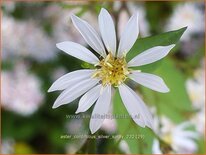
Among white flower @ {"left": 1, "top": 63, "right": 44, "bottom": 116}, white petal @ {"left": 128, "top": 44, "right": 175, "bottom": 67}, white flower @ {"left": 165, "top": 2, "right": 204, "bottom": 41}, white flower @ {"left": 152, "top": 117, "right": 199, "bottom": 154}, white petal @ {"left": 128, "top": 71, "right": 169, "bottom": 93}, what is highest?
white flower @ {"left": 165, "top": 2, "right": 204, "bottom": 41}

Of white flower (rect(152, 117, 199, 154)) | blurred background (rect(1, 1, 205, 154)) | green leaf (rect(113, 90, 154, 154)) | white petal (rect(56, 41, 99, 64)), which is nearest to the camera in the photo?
white petal (rect(56, 41, 99, 64))

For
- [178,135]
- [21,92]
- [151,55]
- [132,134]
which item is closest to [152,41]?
[151,55]

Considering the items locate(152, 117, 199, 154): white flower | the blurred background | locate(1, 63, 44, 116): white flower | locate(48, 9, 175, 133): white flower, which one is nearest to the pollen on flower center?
locate(48, 9, 175, 133): white flower

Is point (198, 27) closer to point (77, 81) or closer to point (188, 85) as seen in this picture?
point (188, 85)

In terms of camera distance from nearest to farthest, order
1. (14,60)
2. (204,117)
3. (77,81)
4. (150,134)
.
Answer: (77,81)
(150,134)
(204,117)
(14,60)

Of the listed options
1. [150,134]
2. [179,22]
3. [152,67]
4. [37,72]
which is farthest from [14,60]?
[152,67]

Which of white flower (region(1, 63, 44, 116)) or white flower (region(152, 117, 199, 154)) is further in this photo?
white flower (region(1, 63, 44, 116))

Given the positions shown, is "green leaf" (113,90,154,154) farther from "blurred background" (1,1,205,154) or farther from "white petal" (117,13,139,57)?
"blurred background" (1,1,205,154)

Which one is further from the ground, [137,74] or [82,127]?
[82,127]

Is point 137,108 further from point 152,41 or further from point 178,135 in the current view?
point 178,135
